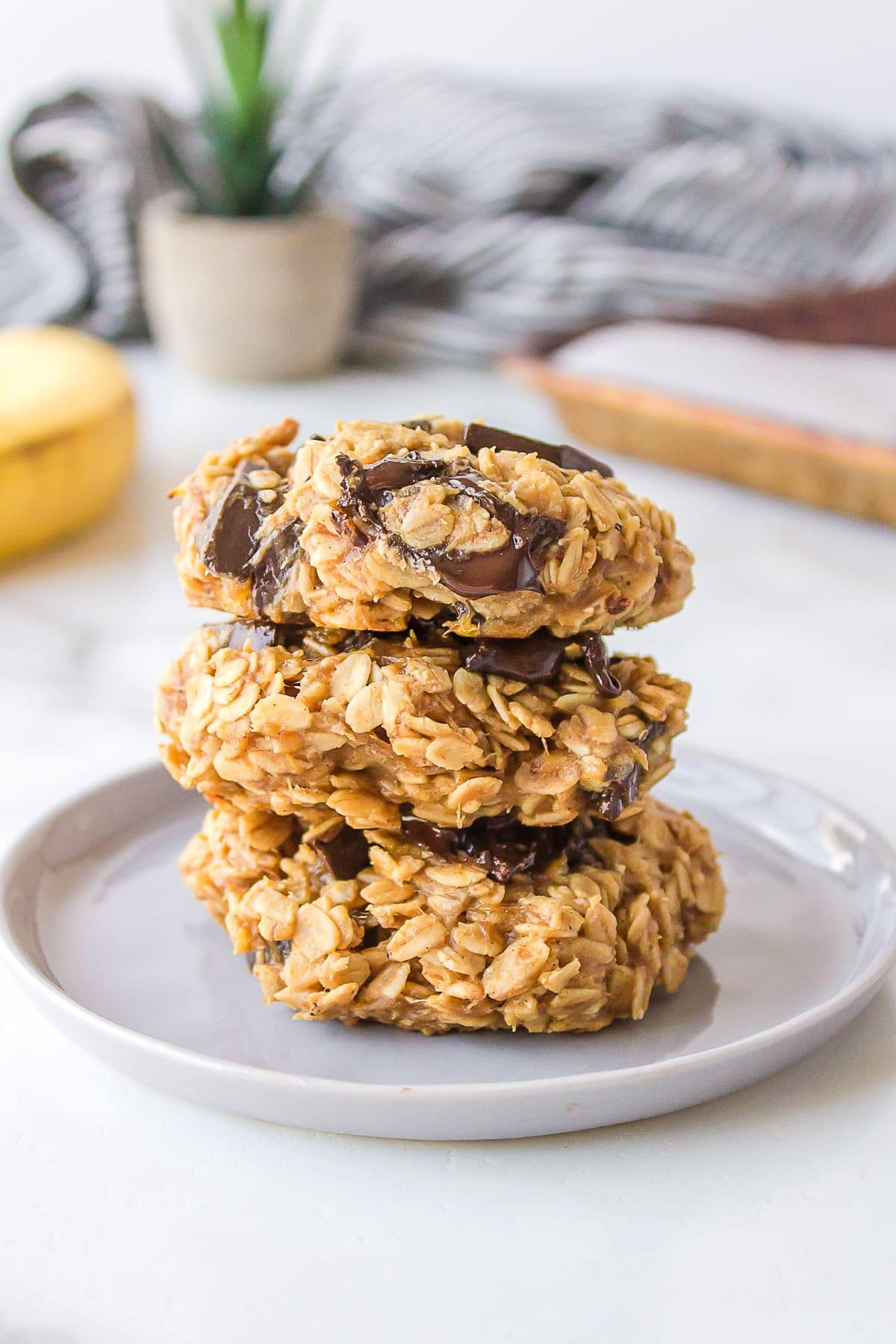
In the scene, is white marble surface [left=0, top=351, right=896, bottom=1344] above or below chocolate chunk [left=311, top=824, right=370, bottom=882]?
below

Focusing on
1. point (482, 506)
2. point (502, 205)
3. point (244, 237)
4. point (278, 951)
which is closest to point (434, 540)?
point (482, 506)

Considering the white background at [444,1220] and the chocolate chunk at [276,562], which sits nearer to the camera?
the white background at [444,1220]

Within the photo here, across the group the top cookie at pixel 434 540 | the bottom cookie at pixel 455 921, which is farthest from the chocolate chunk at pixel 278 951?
the top cookie at pixel 434 540

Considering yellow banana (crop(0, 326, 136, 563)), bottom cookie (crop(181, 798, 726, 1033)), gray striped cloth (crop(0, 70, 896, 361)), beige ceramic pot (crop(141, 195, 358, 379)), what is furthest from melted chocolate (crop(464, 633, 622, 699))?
beige ceramic pot (crop(141, 195, 358, 379))

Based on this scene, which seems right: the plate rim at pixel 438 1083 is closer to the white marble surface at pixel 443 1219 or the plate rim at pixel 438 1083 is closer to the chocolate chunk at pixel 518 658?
the white marble surface at pixel 443 1219

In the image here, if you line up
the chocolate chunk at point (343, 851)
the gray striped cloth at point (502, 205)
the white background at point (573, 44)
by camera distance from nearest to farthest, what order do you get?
the chocolate chunk at point (343, 851) < the gray striped cloth at point (502, 205) < the white background at point (573, 44)

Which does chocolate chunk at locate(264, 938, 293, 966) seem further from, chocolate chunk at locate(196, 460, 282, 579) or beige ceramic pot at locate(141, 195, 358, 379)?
beige ceramic pot at locate(141, 195, 358, 379)
